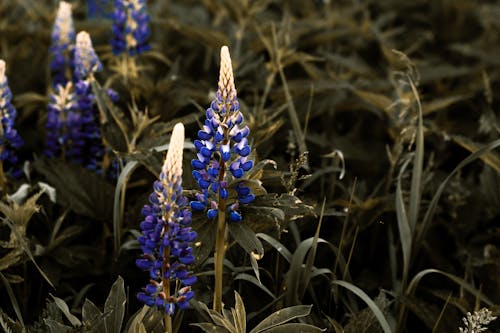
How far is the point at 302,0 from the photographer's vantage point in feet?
17.5

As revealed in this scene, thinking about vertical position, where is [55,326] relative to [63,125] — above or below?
below

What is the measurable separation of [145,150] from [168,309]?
79 cm

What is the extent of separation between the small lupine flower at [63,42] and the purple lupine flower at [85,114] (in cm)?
16

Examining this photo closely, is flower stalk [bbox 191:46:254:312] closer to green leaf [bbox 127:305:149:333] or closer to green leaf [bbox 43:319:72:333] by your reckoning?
green leaf [bbox 127:305:149:333]

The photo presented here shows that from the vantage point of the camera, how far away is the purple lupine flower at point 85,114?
284cm

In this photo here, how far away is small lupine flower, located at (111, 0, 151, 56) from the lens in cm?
316

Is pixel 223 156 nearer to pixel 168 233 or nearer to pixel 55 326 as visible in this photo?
pixel 168 233

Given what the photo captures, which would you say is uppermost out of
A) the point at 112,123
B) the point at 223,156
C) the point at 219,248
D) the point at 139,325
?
the point at 223,156

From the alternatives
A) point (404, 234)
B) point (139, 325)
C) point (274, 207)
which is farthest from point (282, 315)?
point (404, 234)

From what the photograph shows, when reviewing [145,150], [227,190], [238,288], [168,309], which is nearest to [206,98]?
[145,150]

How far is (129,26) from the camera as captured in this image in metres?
3.20

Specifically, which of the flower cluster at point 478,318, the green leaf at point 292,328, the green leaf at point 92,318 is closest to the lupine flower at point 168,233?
the green leaf at point 92,318

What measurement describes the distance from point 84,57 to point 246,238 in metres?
1.34

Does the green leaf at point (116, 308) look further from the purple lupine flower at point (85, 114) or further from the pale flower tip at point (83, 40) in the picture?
the pale flower tip at point (83, 40)
